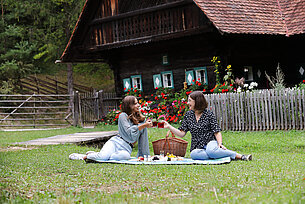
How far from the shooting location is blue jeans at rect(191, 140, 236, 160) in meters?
8.77

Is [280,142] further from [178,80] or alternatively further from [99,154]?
[178,80]

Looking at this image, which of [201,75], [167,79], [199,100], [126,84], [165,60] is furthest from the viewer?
[126,84]

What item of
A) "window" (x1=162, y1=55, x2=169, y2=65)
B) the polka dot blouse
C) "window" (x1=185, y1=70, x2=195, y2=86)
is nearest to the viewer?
A: the polka dot blouse

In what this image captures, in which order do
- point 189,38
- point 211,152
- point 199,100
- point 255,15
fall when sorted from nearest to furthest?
point 211,152 → point 199,100 → point 255,15 → point 189,38

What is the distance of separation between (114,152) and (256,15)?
1266 cm

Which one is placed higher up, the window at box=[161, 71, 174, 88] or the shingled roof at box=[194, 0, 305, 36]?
the shingled roof at box=[194, 0, 305, 36]

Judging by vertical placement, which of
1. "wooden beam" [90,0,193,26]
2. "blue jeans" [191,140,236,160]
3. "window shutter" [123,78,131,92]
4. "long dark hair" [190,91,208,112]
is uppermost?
"wooden beam" [90,0,193,26]

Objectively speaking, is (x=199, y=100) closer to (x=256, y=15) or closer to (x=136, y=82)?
(x=256, y=15)

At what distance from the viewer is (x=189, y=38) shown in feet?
66.8

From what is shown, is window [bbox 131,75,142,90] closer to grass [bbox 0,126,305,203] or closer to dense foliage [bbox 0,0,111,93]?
dense foliage [bbox 0,0,111,93]

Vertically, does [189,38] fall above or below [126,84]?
above

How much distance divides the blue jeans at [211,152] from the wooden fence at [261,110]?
628cm

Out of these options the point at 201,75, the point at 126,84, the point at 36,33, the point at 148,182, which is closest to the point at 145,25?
the point at 201,75

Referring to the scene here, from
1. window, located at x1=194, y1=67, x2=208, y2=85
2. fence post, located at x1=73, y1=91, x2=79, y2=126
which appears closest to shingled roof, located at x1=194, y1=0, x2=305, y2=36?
window, located at x1=194, y1=67, x2=208, y2=85
